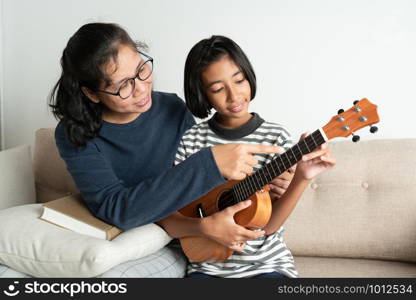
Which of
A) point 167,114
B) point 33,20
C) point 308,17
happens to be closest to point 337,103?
point 308,17

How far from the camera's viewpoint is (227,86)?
1.41 metres

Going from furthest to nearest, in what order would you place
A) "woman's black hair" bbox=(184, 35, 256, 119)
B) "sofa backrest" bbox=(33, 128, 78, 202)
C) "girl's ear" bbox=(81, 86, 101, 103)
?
"sofa backrest" bbox=(33, 128, 78, 202) → "girl's ear" bbox=(81, 86, 101, 103) → "woman's black hair" bbox=(184, 35, 256, 119)

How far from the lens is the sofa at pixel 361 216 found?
1.80m

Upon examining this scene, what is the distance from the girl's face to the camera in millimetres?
1408

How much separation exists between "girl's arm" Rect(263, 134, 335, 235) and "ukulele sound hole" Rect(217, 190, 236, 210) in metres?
0.12

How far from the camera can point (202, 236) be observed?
59.1 inches

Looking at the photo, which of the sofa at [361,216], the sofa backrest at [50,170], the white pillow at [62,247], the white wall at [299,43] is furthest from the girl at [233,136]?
the sofa backrest at [50,170]

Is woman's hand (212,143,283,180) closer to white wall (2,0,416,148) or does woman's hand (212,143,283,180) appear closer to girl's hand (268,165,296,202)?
girl's hand (268,165,296,202)


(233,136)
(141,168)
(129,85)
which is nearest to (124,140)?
(141,168)

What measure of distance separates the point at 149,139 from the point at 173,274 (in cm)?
45

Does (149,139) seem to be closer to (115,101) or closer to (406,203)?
(115,101)

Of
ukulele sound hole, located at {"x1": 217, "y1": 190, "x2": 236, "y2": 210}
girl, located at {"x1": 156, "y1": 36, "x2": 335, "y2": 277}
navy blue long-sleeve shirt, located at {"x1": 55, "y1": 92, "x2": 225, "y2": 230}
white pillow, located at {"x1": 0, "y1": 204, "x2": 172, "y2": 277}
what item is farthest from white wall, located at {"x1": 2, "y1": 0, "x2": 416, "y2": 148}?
white pillow, located at {"x1": 0, "y1": 204, "x2": 172, "y2": 277}

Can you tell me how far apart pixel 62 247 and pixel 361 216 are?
1.06m

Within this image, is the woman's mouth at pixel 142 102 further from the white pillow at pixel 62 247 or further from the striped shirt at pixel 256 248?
the white pillow at pixel 62 247
